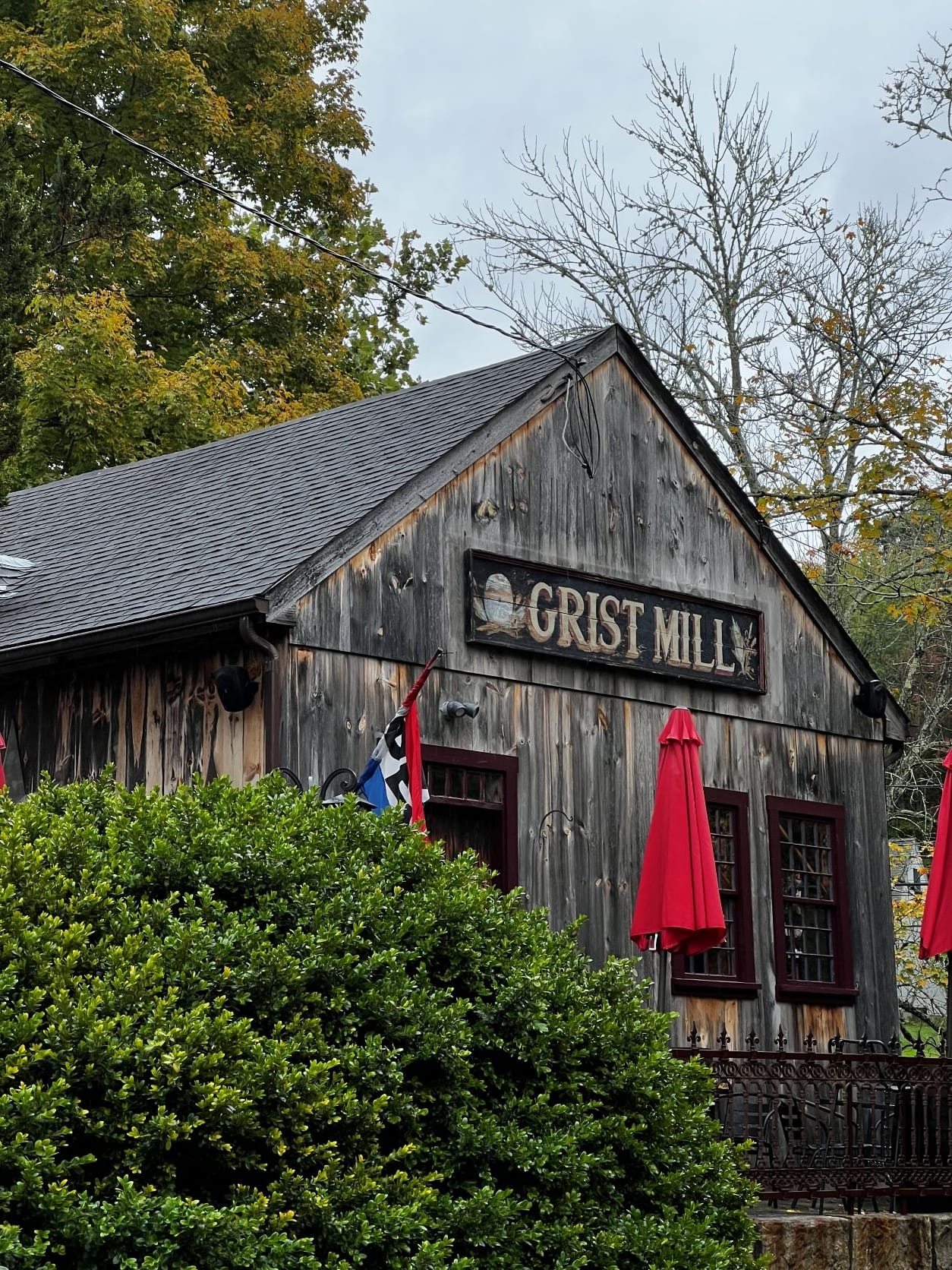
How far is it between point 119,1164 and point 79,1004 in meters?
0.48

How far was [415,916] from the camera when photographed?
245 inches

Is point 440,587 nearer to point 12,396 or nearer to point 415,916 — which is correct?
point 12,396

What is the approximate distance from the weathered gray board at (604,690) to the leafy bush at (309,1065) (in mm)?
5021

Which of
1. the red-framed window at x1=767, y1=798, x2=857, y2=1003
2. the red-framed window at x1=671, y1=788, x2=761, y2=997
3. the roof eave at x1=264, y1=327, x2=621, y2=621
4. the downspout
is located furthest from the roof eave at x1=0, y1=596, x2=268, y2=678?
the red-framed window at x1=767, y1=798, x2=857, y2=1003

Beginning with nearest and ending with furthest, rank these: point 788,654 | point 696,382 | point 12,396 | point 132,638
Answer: point 132,638, point 12,396, point 788,654, point 696,382

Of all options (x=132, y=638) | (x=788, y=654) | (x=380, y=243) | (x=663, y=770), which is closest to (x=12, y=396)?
(x=132, y=638)

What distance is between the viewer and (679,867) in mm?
11328

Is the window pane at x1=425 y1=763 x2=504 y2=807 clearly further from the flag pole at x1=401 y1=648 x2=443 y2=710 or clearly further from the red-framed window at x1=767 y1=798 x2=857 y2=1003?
the red-framed window at x1=767 y1=798 x2=857 y2=1003

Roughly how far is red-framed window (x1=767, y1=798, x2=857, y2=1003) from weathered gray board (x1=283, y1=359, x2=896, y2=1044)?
0.44 ft

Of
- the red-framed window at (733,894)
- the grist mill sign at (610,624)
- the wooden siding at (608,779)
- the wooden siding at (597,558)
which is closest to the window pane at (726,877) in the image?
the red-framed window at (733,894)

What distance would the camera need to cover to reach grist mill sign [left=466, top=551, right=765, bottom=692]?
12906 mm

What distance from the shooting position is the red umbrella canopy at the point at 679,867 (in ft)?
36.8

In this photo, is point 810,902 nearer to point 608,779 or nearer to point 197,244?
point 608,779

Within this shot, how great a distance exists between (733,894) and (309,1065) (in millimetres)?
9047
